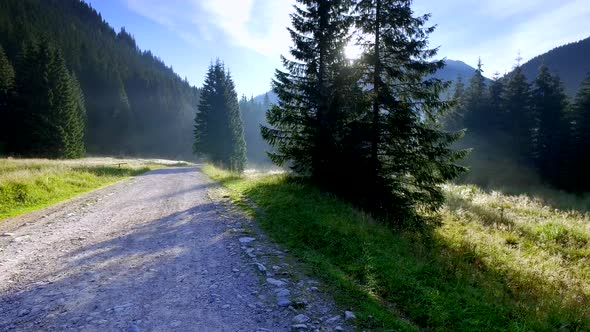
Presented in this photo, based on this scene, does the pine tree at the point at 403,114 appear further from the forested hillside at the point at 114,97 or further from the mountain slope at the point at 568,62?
the mountain slope at the point at 568,62

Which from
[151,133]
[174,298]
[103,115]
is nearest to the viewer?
[174,298]

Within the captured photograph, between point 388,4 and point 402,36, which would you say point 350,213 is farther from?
point 388,4

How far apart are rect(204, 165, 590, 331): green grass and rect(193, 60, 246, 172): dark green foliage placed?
33.2 meters

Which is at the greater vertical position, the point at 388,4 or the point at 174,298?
the point at 388,4

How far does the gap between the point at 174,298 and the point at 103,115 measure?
329 ft

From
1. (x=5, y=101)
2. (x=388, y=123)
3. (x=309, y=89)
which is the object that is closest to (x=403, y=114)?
(x=388, y=123)

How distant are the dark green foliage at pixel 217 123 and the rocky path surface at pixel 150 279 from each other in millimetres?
35483

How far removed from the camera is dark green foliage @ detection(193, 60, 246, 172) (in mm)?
45281

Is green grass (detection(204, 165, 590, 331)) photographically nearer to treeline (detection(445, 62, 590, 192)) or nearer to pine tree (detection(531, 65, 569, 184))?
treeline (detection(445, 62, 590, 192))

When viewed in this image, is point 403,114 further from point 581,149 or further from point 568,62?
point 568,62

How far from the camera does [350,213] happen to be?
10.6 meters

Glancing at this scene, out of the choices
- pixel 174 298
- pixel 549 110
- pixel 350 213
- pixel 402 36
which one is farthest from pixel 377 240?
pixel 549 110

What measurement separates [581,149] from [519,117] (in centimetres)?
1088

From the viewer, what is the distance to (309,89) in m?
15.2
